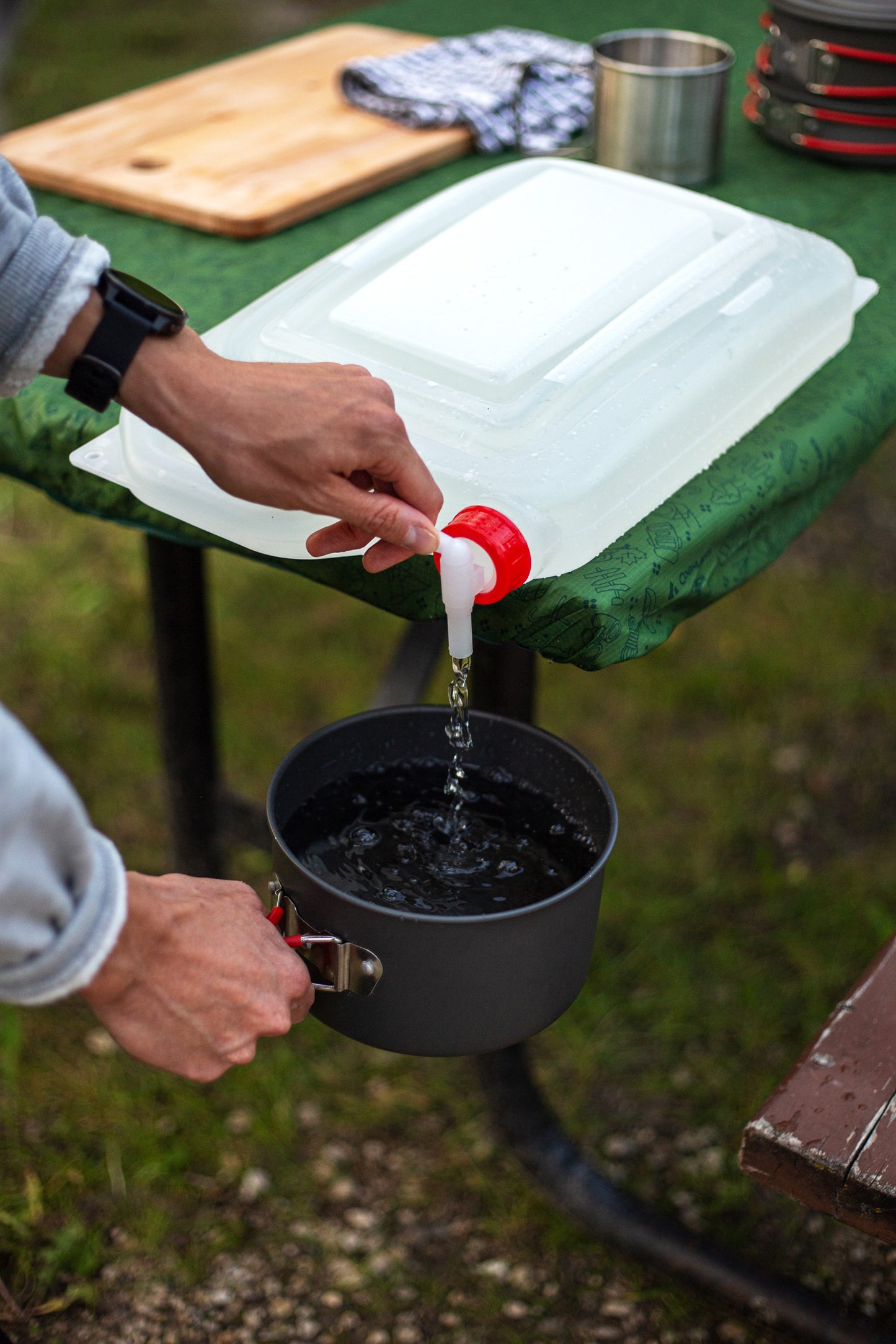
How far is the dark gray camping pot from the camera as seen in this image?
3.07 ft

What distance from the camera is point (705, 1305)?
65.9 inches

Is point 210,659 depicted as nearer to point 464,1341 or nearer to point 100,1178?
point 100,1178

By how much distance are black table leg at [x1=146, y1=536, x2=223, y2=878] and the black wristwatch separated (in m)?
0.64

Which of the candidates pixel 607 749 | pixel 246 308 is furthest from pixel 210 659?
pixel 607 749

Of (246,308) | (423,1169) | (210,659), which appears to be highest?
(246,308)

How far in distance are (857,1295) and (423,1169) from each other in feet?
1.98

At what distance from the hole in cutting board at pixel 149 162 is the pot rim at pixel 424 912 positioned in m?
0.97

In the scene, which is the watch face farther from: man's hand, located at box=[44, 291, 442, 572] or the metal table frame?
the metal table frame

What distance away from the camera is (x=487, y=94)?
73.9 inches

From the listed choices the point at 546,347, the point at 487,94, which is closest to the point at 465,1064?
the point at 546,347

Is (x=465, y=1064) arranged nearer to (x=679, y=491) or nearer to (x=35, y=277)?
(x=679, y=491)

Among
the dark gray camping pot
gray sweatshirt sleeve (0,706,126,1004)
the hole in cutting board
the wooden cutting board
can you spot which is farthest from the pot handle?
the hole in cutting board

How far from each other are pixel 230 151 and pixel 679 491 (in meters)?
0.92

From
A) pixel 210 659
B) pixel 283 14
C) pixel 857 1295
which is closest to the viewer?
pixel 857 1295
